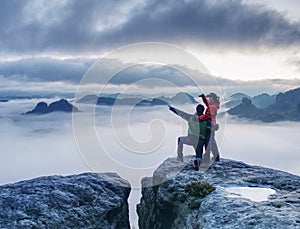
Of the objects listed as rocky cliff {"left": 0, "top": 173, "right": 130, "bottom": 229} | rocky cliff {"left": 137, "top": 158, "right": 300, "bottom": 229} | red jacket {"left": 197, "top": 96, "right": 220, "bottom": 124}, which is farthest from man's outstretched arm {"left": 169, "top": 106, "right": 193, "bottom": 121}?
rocky cliff {"left": 0, "top": 173, "right": 130, "bottom": 229}

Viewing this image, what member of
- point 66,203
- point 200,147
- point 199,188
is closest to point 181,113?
point 200,147

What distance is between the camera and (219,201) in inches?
798

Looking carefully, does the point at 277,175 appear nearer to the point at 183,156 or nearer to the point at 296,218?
the point at 183,156

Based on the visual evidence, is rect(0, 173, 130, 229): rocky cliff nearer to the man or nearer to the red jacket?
the man

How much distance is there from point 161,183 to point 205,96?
7599 millimetres

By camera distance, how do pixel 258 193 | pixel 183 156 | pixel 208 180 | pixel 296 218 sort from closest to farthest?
1. pixel 296 218
2. pixel 258 193
3. pixel 208 180
4. pixel 183 156

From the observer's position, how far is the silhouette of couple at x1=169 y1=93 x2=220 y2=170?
84.2 feet

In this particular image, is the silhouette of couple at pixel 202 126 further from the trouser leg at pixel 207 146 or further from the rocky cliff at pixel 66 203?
the rocky cliff at pixel 66 203

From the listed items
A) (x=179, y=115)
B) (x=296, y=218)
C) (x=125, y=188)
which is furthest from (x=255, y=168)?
(x=296, y=218)

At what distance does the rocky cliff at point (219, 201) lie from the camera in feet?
56.0

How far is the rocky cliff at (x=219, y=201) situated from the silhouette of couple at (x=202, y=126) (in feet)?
6.08

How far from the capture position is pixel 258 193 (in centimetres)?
2177

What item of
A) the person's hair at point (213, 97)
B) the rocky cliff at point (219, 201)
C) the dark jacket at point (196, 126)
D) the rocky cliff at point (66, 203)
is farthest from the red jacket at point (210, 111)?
the rocky cliff at point (66, 203)

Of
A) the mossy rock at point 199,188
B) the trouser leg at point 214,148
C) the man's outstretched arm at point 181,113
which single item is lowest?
the mossy rock at point 199,188
